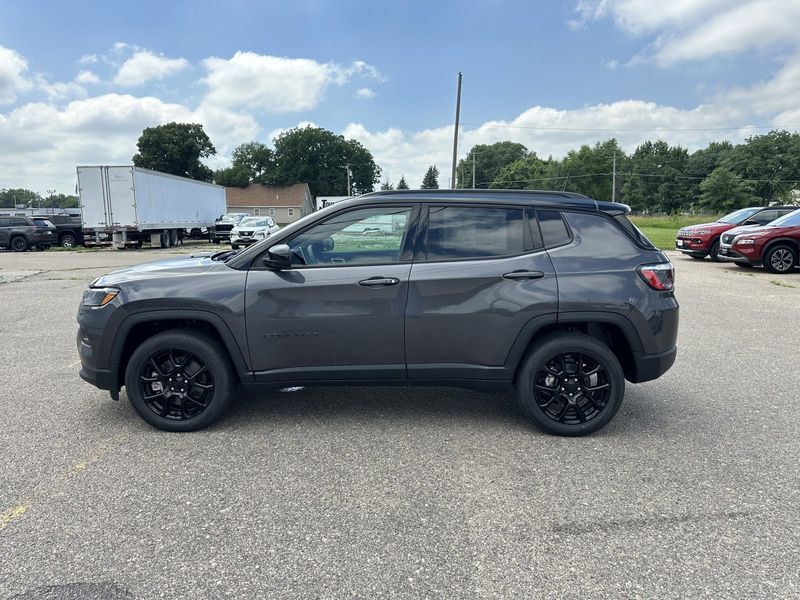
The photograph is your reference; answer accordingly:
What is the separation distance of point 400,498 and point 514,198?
7.33 ft

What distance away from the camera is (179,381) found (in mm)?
3887

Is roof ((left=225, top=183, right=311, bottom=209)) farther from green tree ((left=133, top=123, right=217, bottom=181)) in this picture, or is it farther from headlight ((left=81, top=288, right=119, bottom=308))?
headlight ((left=81, top=288, right=119, bottom=308))

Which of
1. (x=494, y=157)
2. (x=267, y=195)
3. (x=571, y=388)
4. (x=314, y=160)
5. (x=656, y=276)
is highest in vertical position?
(x=494, y=157)

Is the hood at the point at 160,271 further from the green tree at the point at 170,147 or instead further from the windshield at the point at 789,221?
the green tree at the point at 170,147

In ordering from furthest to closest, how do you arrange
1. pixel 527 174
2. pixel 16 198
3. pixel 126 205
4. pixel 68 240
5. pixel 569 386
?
pixel 16 198 → pixel 527 174 → pixel 68 240 → pixel 126 205 → pixel 569 386

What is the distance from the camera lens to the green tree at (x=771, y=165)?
8319 cm

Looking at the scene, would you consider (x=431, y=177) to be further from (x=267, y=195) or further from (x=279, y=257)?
(x=279, y=257)

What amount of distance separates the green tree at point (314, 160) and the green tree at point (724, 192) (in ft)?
175

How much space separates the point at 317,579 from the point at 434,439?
5.17ft

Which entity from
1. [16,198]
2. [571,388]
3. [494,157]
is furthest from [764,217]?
[16,198]

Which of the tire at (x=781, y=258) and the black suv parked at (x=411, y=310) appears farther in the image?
the tire at (x=781, y=258)

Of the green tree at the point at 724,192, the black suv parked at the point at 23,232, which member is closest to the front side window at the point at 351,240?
the black suv parked at the point at 23,232

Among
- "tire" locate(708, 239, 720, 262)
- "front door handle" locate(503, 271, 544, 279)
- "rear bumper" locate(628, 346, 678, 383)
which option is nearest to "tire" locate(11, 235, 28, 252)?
"front door handle" locate(503, 271, 544, 279)

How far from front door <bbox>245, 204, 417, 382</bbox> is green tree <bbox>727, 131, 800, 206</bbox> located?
96.1 metres
